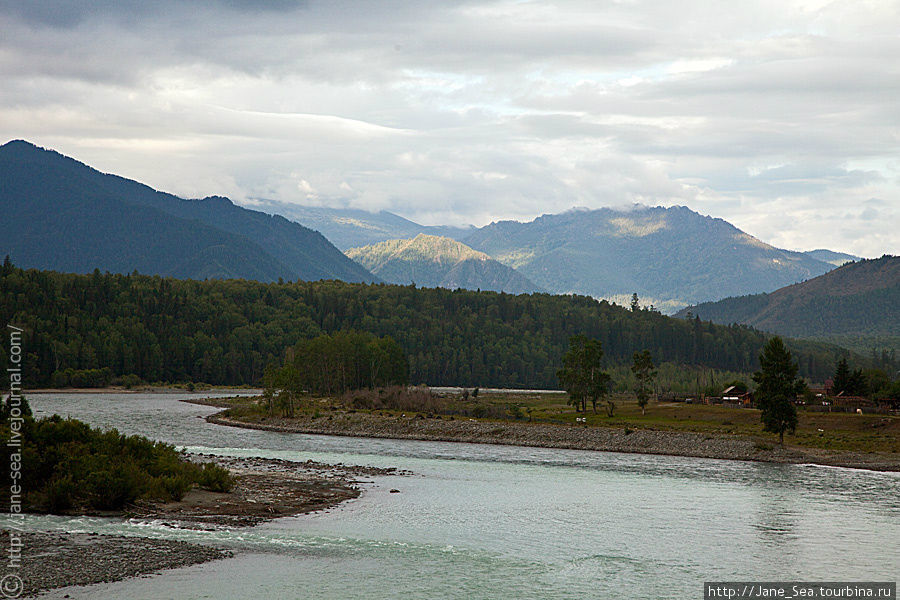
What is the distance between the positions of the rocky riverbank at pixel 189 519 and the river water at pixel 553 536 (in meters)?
1.21

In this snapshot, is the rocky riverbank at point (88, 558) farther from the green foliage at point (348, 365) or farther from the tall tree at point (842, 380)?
the green foliage at point (348, 365)

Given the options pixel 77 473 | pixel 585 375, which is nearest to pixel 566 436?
pixel 585 375

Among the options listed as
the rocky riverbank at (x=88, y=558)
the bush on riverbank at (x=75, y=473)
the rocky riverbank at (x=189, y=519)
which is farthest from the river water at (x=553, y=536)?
the bush on riverbank at (x=75, y=473)

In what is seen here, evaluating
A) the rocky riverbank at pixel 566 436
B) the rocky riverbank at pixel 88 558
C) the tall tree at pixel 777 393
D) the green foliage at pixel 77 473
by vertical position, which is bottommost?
the rocky riverbank at pixel 566 436

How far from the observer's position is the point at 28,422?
4697 centimetres

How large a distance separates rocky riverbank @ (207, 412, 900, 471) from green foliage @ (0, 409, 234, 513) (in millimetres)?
55234

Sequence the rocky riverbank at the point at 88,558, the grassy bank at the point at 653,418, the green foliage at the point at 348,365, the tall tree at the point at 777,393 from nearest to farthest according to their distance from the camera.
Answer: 1. the rocky riverbank at the point at 88,558
2. the tall tree at the point at 777,393
3. the grassy bank at the point at 653,418
4. the green foliage at the point at 348,365

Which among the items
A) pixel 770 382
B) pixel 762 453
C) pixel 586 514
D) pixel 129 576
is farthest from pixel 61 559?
pixel 770 382

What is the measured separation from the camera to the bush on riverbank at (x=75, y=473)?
143 ft

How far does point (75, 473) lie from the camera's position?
146ft

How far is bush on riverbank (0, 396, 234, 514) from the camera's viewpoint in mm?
43500

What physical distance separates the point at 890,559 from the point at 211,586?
30258 mm

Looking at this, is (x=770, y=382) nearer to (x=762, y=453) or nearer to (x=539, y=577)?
(x=762, y=453)

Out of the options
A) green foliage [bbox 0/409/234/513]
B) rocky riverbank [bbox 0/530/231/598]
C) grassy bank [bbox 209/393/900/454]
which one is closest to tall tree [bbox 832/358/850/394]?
grassy bank [bbox 209/393/900/454]
